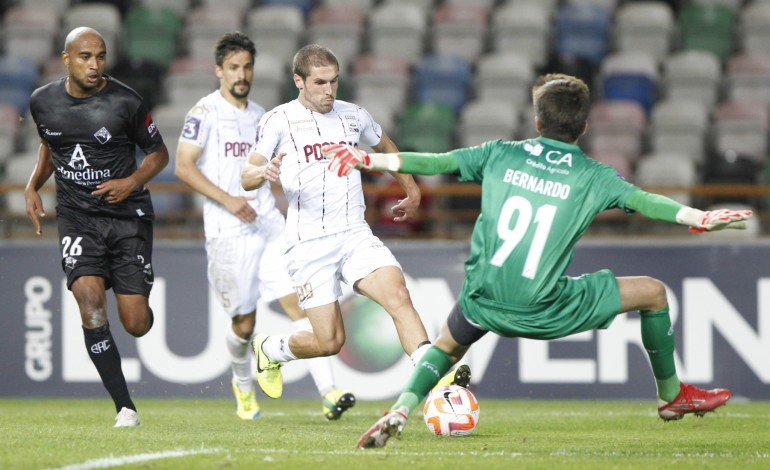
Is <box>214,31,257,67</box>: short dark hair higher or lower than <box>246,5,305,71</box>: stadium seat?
lower

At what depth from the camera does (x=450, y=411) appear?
6934 mm

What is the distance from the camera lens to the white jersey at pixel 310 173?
752 cm

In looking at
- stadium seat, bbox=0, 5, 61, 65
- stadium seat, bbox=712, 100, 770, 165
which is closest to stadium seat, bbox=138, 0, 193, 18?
stadium seat, bbox=0, 5, 61, 65

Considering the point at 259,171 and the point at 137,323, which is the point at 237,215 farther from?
the point at 259,171

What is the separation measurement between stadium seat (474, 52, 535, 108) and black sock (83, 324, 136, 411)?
8.93m

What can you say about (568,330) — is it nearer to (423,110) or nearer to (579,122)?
(579,122)

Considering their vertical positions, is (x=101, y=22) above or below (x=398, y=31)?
above

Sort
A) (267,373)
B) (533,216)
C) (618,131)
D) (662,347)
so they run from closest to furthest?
(533,216) → (662,347) → (267,373) → (618,131)

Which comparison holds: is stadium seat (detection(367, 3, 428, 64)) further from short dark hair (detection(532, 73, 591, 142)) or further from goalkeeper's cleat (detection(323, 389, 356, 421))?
short dark hair (detection(532, 73, 591, 142))

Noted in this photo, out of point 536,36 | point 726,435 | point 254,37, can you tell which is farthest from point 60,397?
point 536,36

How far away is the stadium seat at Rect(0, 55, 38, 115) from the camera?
15.4 meters

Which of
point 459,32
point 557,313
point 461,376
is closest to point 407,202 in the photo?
point 461,376

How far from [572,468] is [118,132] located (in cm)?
368

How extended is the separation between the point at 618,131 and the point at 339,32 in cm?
390
